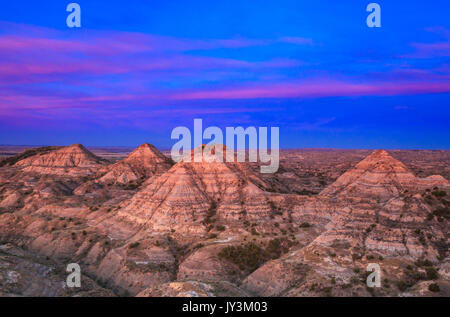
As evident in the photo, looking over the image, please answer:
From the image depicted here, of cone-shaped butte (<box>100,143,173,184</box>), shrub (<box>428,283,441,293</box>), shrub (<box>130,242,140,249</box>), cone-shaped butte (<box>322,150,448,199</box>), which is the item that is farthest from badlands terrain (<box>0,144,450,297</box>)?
cone-shaped butte (<box>100,143,173,184</box>)

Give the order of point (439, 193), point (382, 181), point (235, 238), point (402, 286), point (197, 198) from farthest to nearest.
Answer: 1. point (382, 181)
2. point (197, 198)
3. point (235, 238)
4. point (439, 193)
5. point (402, 286)

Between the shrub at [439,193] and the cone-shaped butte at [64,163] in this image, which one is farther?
the cone-shaped butte at [64,163]

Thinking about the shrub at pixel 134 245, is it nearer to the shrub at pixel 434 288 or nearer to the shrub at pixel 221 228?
the shrub at pixel 221 228

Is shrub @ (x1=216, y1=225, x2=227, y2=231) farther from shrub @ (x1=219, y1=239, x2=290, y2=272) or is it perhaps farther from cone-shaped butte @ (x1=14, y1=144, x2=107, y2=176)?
cone-shaped butte @ (x1=14, y1=144, x2=107, y2=176)

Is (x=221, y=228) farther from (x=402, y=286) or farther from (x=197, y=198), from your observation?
(x=402, y=286)

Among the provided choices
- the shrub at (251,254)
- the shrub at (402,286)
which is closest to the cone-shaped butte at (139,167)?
the shrub at (251,254)

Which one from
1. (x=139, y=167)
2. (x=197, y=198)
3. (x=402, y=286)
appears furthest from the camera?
(x=139, y=167)

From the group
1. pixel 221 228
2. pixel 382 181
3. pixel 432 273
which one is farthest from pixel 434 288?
pixel 382 181
